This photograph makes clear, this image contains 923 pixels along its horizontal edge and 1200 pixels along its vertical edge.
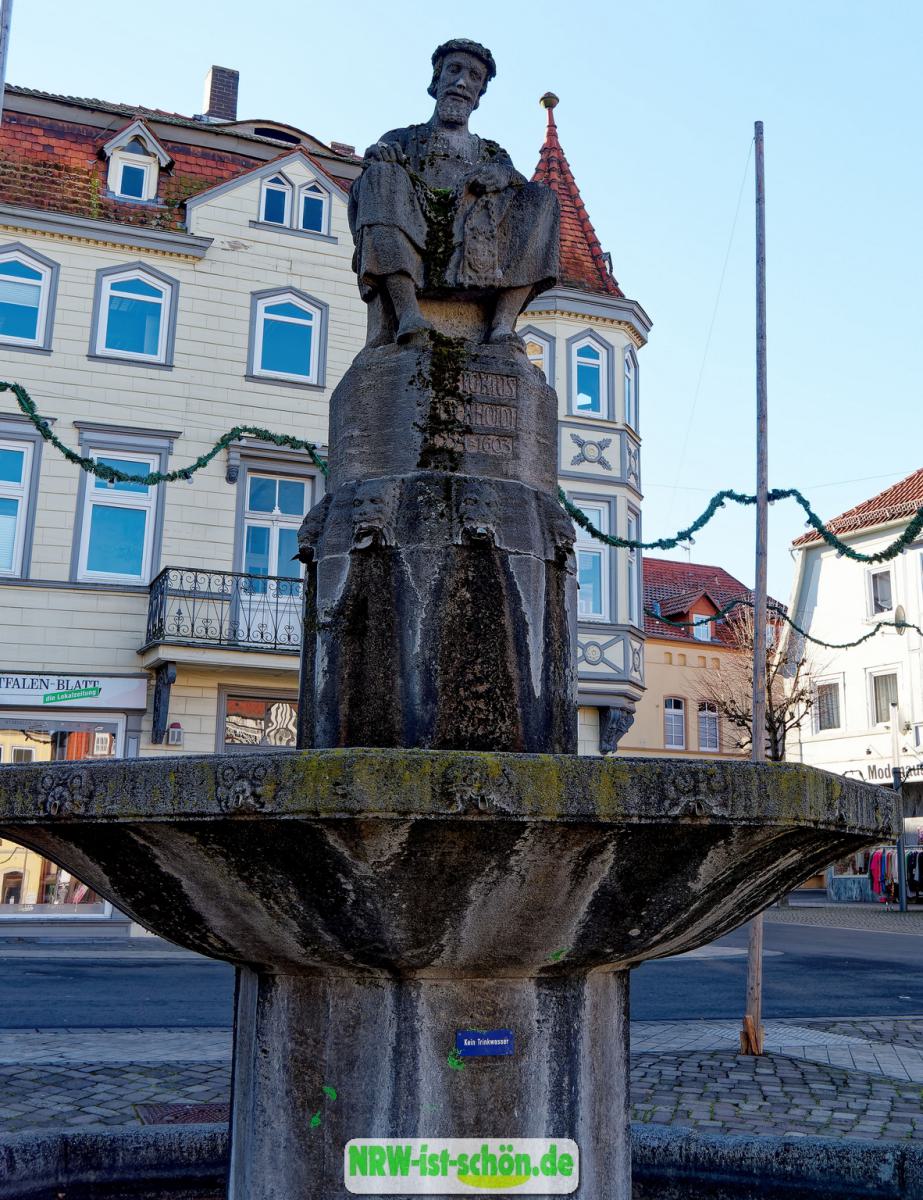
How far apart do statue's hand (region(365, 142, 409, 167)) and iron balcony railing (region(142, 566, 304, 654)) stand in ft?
48.0

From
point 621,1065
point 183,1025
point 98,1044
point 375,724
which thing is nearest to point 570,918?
point 621,1065

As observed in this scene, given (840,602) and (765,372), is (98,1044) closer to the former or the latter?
(765,372)

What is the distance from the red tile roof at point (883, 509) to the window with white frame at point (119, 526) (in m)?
22.3

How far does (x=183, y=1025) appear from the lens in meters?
9.83

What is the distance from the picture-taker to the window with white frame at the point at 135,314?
21172mm

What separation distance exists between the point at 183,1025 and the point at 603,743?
14.1 m

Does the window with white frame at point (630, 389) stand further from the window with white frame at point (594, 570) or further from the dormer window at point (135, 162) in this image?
the dormer window at point (135, 162)

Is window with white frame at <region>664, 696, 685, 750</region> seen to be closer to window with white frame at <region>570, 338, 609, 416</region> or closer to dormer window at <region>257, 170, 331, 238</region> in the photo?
window with white frame at <region>570, 338, 609, 416</region>

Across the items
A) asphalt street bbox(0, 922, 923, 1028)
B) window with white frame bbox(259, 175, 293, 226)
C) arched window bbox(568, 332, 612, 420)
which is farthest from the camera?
arched window bbox(568, 332, 612, 420)

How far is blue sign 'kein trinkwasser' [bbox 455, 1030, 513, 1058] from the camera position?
3.05 metres

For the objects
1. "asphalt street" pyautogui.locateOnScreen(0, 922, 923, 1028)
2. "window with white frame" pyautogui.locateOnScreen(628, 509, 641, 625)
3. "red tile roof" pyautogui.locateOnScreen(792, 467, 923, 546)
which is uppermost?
"red tile roof" pyautogui.locateOnScreen(792, 467, 923, 546)

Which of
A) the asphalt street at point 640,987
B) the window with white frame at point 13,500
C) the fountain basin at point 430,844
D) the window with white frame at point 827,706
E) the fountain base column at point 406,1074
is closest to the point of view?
the fountain basin at point 430,844

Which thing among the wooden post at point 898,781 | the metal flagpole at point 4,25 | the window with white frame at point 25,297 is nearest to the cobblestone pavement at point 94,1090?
the metal flagpole at point 4,25

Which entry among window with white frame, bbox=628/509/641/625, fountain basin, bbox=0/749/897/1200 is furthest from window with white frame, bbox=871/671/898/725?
fountain basin, bbox=0/749/897/1200
